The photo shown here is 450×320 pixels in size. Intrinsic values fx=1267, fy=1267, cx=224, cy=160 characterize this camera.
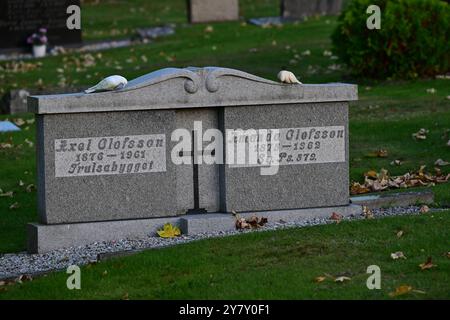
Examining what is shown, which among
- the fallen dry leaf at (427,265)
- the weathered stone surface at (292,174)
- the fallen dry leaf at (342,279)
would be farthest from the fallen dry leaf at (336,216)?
the fallen dry leaf at (342,279)

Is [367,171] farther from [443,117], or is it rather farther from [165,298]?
[165,298]

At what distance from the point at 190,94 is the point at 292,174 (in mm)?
1158

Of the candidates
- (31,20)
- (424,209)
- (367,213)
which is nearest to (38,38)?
(31,20)

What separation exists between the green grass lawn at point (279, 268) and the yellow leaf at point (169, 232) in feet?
3.09

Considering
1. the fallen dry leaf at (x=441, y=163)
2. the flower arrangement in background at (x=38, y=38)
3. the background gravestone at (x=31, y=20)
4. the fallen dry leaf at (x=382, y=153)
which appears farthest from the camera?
the background gravestone at (x=31, y=20)

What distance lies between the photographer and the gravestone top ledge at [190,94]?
1036cm

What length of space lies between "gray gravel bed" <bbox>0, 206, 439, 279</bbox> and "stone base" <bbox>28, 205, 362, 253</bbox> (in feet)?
0.21

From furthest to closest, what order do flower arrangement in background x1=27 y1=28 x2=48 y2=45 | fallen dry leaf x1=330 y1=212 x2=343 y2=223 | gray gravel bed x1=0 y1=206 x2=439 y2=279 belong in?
flower arrangement in background x1=27 y1=28 x2=48 y2=45, fallen dry leaf x1=330 y1=212 x2=343 y2=223, gray gravel bed x1=0 y1=206 x2=439 y2=279

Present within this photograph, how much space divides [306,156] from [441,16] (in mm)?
8988

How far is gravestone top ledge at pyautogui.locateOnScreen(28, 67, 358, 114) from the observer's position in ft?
34.0

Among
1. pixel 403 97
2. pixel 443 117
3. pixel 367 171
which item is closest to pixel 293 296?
pixel 367 171

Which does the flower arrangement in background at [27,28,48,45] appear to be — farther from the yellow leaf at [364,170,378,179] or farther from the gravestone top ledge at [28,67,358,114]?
the gravestone top ledge at [28,67,358,114]

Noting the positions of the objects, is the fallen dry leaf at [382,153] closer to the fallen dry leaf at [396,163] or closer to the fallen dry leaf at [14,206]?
the fallen dry leaf at [396,163]

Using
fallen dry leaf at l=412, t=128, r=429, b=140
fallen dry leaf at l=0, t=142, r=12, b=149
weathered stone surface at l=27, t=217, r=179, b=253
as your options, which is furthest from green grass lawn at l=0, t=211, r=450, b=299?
fallen dry leaf at l=0, t=142, r=12, b=149
